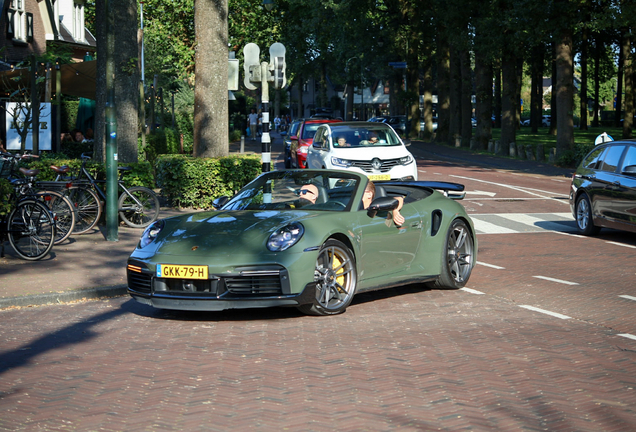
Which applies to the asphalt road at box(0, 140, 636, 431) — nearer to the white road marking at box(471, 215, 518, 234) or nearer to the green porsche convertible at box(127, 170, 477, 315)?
the green porsche convertible at box(127, 170, 477, 315)

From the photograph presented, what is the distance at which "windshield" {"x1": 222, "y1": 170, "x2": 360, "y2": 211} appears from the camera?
8109mm

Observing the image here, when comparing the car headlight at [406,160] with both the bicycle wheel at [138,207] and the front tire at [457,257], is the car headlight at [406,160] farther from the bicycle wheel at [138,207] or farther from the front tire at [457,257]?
the front tire at [457,257]

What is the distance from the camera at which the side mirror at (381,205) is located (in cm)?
802

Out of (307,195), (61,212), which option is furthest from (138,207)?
(307,195)

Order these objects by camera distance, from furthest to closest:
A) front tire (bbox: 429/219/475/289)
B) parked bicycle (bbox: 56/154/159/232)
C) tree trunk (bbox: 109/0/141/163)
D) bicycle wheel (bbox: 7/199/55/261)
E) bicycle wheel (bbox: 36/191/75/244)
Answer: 1. tree trunk (bbox: 109/0/141/163)
2. parked bicycle (bbox: 56/154/159/232)
3. bicycle wheel (bbox: 36/191/75/244)
4. bicycle wheel (bbox: 7/199/55/261)
5. front tire (bbox: 429/219/475/289)

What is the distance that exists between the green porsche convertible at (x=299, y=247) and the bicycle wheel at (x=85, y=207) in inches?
206

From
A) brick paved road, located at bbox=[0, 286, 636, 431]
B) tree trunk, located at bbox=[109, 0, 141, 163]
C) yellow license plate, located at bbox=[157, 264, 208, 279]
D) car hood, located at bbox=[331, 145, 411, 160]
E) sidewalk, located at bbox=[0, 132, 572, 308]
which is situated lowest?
brick paved road, located at bbox=[0, 286, 636, 431]

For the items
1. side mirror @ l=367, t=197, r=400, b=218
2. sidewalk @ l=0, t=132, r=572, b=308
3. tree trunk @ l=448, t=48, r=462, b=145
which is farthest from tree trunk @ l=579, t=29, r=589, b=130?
side mirror @ l=367, t=197, r=400, b=218

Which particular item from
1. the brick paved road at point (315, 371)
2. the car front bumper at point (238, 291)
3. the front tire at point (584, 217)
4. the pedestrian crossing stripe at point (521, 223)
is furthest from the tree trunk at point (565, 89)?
the car front bumper at point (238, 291)

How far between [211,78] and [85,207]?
513 cm

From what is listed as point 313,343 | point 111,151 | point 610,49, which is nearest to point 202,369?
point 313,343

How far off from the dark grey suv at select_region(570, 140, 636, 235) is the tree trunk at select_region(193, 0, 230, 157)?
735 centimetres

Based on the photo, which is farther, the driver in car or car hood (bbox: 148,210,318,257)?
the driver in car

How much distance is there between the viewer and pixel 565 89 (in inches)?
1276
